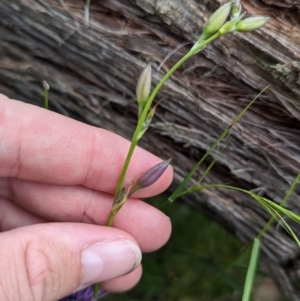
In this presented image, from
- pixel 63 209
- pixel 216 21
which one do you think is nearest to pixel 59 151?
pixel 63 209

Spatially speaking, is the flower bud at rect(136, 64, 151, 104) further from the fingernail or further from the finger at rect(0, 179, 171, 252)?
the finger at rect(0, 179, 171, 252)

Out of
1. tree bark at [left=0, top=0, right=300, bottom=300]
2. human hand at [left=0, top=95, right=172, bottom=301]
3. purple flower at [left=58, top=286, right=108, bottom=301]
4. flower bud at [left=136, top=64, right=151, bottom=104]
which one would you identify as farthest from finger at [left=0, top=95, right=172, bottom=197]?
flower bud at [left=136, top=64, right=151, bottom=104]

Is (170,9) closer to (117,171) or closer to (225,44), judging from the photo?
(225,44)

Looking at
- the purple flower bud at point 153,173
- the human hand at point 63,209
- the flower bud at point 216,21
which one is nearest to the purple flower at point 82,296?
the human hand at point 63,209

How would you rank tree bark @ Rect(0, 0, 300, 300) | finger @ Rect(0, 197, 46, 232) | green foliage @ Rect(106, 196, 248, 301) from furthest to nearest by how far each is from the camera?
1. green foliage @ Rect(106, 196, 248, 301)
2. finger @ Rect(0, 197, 46, 232)
3. tree bark @ Rect(0, 0, 300, 300)

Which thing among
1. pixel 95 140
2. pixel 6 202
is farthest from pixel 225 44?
pixel 6 202
